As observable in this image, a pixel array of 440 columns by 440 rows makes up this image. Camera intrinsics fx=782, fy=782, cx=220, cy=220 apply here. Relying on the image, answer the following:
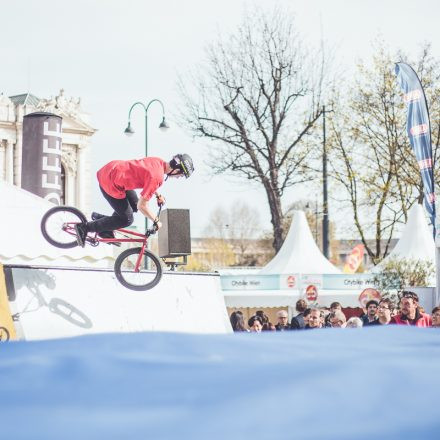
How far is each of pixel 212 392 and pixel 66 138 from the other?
195ft

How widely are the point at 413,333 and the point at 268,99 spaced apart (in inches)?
1116

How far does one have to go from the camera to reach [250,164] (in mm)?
30453

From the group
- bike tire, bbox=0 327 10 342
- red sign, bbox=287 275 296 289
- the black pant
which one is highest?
→ the black pant

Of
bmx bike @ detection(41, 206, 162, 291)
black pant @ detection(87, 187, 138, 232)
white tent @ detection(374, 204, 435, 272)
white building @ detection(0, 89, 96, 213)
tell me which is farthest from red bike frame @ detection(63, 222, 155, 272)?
white building @ detection(0, 89, 96, 213)

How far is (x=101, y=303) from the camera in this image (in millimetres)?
9695

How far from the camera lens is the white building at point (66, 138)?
56.9m

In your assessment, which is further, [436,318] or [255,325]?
[255,325]

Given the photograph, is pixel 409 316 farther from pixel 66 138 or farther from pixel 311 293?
pixel 66 138

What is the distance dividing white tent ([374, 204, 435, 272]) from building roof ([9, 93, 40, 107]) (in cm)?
4211

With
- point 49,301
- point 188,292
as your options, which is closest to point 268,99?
point 188,292

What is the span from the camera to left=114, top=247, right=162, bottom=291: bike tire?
9.72m

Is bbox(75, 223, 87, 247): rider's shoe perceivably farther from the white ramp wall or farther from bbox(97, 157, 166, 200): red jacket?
bbox(97, 157, 166, 200): red jacket

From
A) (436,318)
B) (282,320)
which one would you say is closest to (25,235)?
(282,320)

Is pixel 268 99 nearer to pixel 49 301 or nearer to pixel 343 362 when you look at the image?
pixel 49 301
